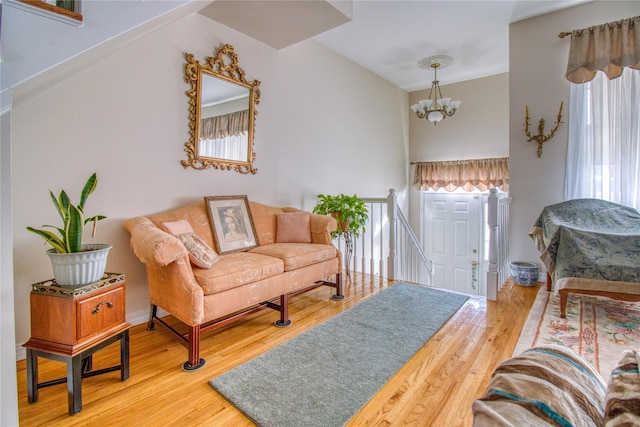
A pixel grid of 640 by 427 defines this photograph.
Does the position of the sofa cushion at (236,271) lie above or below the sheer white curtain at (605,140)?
below

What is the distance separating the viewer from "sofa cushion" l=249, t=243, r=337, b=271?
2470 millimetres

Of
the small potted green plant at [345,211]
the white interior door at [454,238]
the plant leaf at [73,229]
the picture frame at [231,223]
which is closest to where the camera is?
the plant leaf at [73,229]

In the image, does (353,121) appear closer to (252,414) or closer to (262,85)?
(262,85)

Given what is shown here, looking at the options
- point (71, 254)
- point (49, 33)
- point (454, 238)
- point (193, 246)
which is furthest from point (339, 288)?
point (454, 238)

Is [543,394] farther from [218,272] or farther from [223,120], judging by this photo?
[223,120]

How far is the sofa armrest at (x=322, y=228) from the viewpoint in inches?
117

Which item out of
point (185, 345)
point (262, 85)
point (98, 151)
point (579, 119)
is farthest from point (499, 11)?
point (185, 345)

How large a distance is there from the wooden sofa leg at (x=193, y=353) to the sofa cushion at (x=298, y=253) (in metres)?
0.81

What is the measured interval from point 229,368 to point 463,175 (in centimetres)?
489

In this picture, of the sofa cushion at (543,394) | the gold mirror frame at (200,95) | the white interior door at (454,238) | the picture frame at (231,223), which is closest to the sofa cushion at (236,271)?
the picture frame at (231,223)

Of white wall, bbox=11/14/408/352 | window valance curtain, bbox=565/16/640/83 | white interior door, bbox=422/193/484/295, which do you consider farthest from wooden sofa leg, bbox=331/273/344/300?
white interior door, bbox=422/193/484/295

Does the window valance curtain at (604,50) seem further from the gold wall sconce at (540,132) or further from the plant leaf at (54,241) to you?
the plant leaf at (54,241)

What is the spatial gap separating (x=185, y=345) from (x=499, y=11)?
4273 millimetres

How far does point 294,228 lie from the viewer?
306 centimetres
